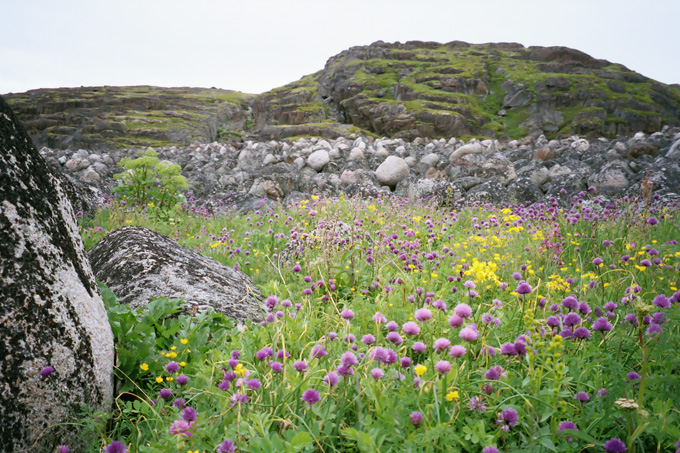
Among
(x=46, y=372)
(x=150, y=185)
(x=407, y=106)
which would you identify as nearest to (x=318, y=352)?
(x=46, y=372)

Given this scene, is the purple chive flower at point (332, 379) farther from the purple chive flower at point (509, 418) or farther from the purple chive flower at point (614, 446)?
the purple chive flower at point (614, 446)

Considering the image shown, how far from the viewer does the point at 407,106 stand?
47.9 metres

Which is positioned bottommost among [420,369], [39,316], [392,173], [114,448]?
[114,448]

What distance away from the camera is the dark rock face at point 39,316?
1615 millimetres

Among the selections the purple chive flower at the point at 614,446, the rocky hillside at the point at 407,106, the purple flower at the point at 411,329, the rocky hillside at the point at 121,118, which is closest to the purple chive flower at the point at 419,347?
the purple flower at the point at 411,329

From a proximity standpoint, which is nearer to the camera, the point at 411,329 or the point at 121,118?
the point at 411,329

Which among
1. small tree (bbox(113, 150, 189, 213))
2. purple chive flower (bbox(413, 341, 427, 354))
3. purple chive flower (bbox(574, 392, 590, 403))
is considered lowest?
purple chive flower (bbox(574, 392, 590, 403))

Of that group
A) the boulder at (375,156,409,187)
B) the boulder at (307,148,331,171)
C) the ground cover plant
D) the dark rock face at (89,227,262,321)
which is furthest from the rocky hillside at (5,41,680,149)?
the ground cover plant

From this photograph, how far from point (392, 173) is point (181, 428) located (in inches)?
401

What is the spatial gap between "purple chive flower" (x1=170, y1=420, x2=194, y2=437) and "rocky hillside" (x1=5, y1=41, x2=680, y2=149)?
38501 millimetres

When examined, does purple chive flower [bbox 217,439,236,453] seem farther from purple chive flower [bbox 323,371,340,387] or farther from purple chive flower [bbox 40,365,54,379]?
purple chive flower [bbox 40,365,54,379]

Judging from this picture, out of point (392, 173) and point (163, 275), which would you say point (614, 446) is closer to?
point (163, 275)

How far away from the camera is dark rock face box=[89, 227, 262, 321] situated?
3051mm

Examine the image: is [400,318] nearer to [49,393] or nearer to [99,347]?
[99,347]
